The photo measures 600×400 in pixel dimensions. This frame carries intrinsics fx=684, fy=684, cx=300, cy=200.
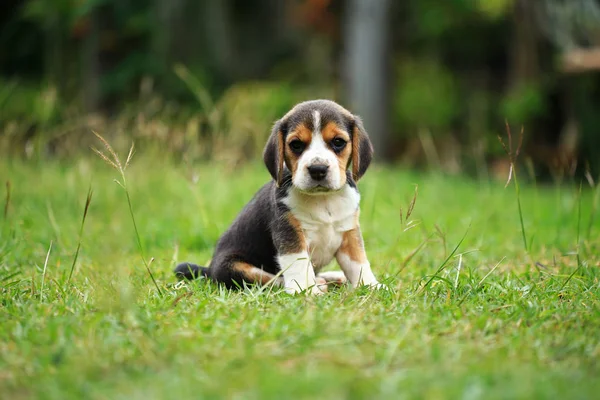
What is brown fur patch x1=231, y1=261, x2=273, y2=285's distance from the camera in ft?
14.9

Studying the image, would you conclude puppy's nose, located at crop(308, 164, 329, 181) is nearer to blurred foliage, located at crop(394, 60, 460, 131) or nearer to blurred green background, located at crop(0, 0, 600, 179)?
blurred green background, located at crop(0, 0, 600, 179)

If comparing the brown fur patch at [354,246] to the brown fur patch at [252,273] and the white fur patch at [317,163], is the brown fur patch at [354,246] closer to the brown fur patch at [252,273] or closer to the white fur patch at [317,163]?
the white fur patch at [317,163]

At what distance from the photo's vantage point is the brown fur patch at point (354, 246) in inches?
182

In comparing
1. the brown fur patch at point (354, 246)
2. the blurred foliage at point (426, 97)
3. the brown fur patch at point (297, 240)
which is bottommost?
the blurred foliage at point (426, 97)

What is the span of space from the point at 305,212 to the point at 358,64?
10254 millimetres

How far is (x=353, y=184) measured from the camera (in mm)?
4746

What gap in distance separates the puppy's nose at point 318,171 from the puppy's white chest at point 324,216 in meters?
0.35

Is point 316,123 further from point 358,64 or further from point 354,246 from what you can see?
point 358,64

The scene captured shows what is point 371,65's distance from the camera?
1423 cm

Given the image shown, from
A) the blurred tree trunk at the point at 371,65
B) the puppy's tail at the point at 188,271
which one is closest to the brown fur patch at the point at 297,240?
the puppy's tail at the point at 188,271

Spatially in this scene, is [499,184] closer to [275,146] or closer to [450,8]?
[275,146]

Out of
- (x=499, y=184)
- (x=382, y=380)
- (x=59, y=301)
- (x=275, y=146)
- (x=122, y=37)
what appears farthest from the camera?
(x=122, y=37)

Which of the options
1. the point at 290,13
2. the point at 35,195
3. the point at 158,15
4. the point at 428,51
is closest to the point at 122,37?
the point at 158,15

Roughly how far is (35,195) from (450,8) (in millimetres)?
13091
